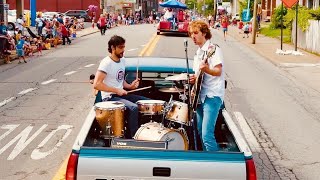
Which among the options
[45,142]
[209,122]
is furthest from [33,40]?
[209,122]

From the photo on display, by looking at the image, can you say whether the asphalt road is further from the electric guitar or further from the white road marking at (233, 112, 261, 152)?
the electric guitar

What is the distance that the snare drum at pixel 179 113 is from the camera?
19.7ft

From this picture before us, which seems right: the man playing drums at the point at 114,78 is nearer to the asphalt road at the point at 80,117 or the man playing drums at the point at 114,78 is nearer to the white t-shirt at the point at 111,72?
the white t-shirt at the point at 111,72

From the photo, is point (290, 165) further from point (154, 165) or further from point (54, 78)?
point (54, 78)

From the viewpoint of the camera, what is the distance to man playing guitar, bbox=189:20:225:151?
5957 mm

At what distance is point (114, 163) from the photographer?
4609 millimetres

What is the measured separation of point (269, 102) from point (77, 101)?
15.8 ft

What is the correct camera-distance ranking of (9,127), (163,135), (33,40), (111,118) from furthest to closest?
(33,40)
(9,127)
(111,118)
(163,135)

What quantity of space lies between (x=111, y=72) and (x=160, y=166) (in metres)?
2.31

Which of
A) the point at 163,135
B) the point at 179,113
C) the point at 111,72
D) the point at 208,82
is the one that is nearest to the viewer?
the point at 163,135

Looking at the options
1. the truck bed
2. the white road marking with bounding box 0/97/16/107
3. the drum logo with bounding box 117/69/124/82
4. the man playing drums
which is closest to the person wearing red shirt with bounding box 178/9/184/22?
the white road marking with bounding box 0/97/16/107

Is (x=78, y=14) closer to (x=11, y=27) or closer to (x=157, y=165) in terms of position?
(x=11, y=27)

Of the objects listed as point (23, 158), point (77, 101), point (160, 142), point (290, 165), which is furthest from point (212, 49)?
point (77, 101)

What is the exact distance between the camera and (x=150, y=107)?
631cm
